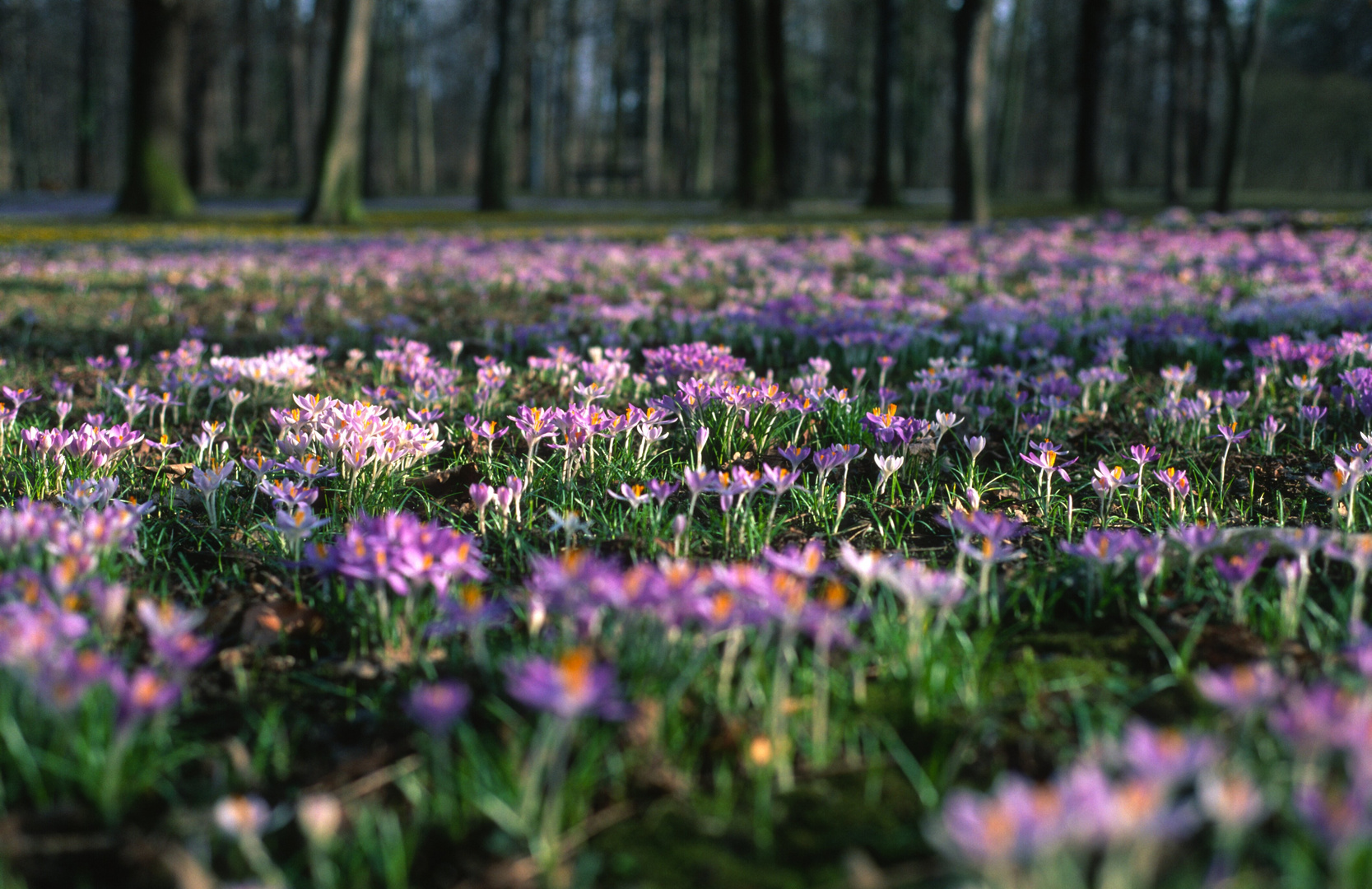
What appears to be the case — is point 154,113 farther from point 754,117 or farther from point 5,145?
point 5,145

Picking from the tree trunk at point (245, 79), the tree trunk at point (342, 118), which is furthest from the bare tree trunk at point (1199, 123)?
the tree trunk at point (245, 79)

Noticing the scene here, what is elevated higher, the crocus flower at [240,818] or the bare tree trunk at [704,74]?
the bare tree trunk at [704,74]

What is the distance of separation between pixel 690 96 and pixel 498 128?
17509mm

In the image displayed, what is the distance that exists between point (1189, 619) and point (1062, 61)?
129 ft

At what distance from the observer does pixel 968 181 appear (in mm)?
13508

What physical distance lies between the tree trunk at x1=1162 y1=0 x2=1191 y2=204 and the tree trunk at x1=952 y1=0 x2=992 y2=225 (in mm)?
8129

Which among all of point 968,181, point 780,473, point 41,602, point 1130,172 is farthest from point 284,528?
point 1130,172

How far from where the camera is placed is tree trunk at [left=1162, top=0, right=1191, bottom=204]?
21.9 m

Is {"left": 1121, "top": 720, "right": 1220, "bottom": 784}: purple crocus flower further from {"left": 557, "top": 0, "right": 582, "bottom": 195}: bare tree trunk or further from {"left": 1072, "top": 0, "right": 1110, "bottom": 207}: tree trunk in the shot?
{"left": 557, "top": 0, "right": 582, "bottom": 195}: bare tree trunk

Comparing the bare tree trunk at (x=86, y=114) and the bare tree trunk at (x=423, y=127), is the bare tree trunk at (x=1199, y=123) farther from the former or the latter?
the bare tree trunk at (x=86, y=114)

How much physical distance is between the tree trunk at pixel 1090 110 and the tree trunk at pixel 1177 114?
254 centimetres

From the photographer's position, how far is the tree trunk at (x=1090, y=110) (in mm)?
17844

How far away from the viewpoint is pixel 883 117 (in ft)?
63.7

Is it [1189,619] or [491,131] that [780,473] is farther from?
[491,131]
